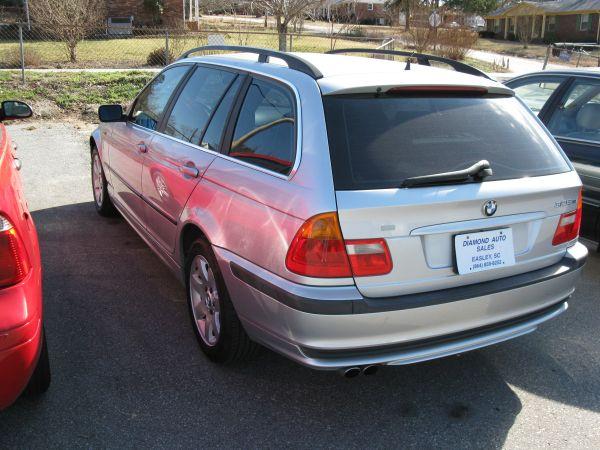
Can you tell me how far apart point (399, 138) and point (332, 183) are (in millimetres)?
463

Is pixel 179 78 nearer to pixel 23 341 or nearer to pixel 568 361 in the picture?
pixel 23 341

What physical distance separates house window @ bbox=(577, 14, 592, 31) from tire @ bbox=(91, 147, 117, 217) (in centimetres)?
5900

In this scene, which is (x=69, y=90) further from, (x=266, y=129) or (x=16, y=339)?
(x=16, y=339)

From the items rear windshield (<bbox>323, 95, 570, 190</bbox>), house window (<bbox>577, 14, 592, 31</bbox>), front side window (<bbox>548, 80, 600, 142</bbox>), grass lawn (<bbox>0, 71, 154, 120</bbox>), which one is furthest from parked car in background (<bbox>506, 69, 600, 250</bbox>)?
house window (<bbox>577, 14, 592, 31</bbox>)

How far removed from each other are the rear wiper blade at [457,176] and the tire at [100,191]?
3.81 metres

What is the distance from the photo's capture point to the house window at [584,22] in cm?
5544

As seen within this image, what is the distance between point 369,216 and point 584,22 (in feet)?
203

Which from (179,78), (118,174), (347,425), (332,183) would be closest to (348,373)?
(347,425)

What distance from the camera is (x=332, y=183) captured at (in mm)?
2701

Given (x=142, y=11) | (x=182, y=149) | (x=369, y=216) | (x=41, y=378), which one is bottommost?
(x=41, y=378)

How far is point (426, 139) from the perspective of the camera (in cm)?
299

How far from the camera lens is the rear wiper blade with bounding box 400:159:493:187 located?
2.79m

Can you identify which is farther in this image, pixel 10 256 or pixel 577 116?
pixel 577 116

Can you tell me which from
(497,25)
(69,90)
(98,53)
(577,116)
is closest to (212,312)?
(577,116)
